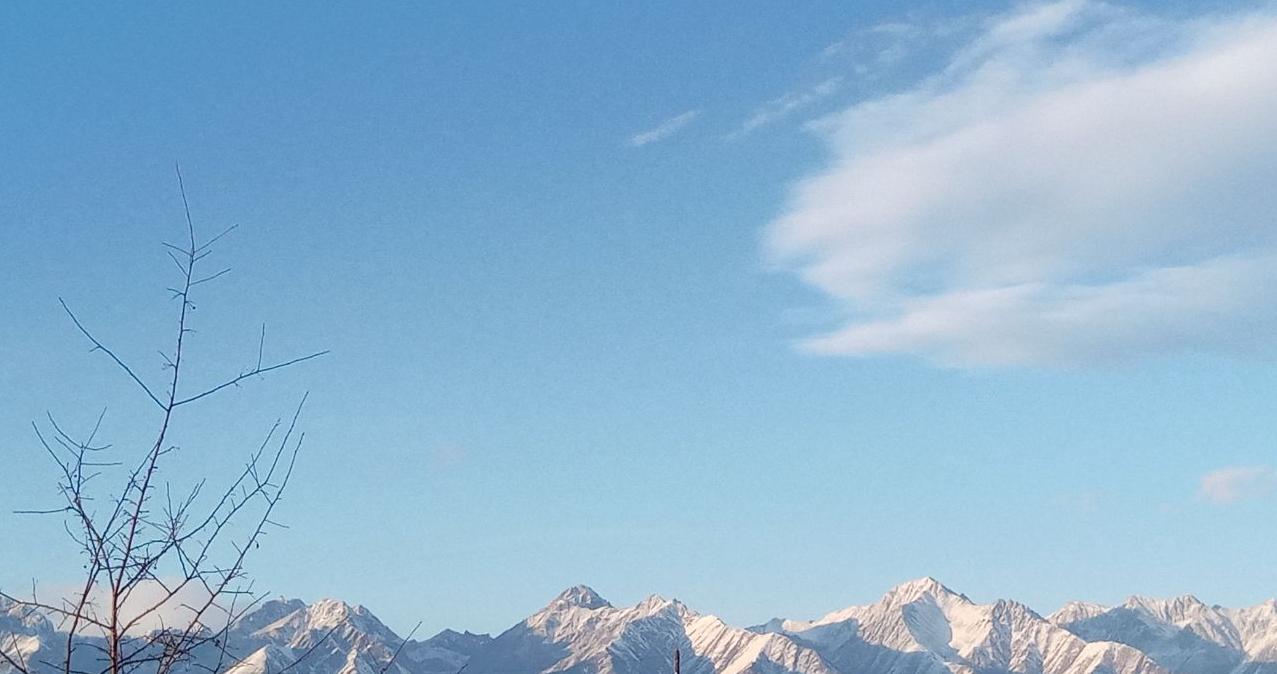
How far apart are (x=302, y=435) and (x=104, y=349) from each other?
6.10ft

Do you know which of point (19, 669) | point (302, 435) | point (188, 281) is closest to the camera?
point (19, 669)

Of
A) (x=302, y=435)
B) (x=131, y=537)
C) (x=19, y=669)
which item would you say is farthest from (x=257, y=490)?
(x=19, y=669)

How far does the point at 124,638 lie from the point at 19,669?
796mm

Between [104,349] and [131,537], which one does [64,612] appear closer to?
[131,537]

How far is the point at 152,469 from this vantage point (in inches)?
419

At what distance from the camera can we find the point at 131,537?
10719mm

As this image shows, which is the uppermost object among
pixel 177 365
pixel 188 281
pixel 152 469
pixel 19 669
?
pixel 188 281

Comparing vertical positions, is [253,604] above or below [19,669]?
above

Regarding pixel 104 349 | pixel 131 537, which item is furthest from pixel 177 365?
pixel 131 537

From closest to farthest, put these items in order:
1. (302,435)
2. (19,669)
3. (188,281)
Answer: (19,669)
(188,281)
(302,435)

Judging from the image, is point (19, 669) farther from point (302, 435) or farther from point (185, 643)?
point (302, 435)

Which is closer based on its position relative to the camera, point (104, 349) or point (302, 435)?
point (104, 349)

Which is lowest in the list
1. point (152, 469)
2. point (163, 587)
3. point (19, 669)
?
point (19, 669)

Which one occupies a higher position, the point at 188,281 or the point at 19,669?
the point at 188,281
